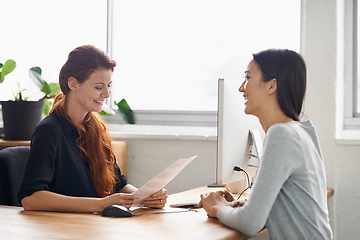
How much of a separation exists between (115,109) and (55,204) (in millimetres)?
1786

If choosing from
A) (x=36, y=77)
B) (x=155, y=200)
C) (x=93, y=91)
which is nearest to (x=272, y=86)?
(x=155, y=200)

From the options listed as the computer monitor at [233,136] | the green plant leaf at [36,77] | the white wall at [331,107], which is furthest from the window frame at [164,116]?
the computer monitor at [233,136]

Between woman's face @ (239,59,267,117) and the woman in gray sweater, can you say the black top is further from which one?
woman's face @ (239,59,267,117)

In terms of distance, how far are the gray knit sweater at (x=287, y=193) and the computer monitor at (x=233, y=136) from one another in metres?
0.41

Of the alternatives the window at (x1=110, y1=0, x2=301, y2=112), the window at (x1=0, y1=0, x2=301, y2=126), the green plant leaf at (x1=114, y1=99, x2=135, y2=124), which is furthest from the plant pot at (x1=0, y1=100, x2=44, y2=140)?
the window at (x1=110, y1=0, x2=301, y2=112)

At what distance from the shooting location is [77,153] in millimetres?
1982

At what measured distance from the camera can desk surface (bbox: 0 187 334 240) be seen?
4.51 feet

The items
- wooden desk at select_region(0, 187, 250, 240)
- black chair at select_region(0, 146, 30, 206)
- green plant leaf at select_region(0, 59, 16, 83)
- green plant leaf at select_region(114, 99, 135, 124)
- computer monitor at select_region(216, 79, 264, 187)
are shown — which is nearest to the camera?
wooden desk at select_region(0, 187, 250, 240)

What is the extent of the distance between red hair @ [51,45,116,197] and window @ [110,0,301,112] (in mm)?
1280

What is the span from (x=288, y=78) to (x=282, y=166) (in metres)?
0.31

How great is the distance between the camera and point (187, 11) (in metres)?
3.33

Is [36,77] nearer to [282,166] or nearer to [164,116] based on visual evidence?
[164,116]

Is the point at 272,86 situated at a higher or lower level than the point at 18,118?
higher

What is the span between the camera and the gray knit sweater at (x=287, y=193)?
54.7 inches
